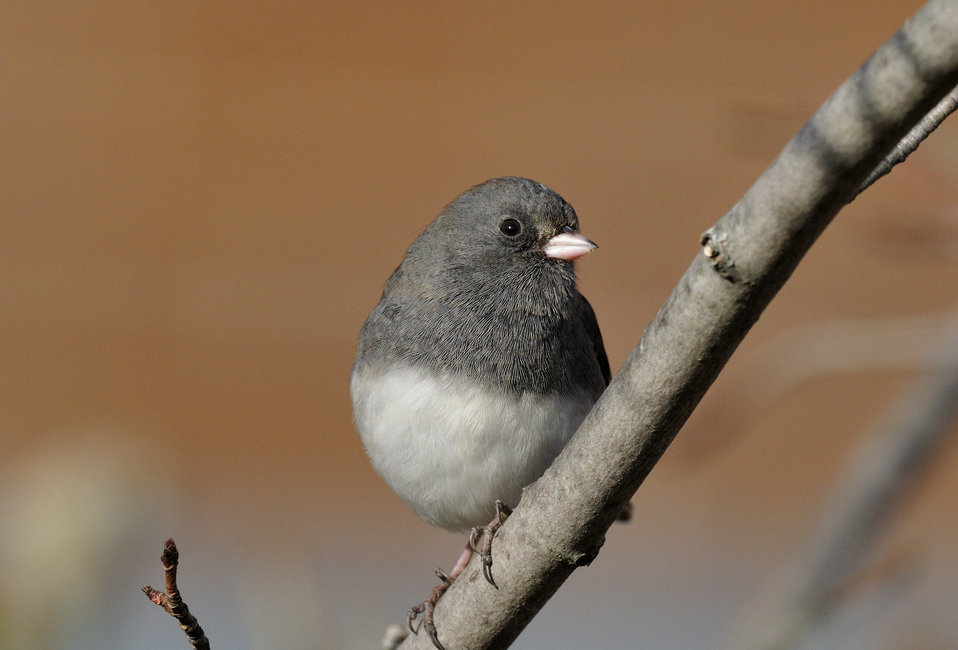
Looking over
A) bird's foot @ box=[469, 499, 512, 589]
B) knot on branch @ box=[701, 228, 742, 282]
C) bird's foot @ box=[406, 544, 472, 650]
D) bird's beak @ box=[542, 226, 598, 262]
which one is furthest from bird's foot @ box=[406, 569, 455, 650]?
knot on branch @ box=[701, 228, 742, 282]

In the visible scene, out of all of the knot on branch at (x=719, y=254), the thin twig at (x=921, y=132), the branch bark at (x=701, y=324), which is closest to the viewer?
the branch bark at (x=701, y=324)

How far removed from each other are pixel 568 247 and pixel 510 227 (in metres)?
0.13

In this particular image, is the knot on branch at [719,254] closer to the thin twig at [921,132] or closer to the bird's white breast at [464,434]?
the thin twig at [921,132]

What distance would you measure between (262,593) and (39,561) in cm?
35

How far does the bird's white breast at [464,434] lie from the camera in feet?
5.68

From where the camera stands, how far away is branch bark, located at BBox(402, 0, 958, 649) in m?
0.83

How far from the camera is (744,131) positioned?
64.7 inches

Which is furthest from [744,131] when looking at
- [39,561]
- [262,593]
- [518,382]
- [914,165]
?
[39,561]

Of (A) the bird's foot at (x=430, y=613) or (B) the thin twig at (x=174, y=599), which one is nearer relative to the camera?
(B) the thin twig at (x=174, y=599)

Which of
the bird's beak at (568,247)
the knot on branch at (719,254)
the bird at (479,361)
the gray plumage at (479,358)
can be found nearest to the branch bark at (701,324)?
the knot on branch at (719,254)

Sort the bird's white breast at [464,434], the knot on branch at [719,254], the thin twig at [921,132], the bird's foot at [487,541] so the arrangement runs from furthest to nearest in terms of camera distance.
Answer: the bird's white breast at [464,434]
the bird's foot at [487,541]
the thin twig at [921,132]
the knot on branch at [719,254]

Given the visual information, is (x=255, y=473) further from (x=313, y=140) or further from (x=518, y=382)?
(x=518, y=382)

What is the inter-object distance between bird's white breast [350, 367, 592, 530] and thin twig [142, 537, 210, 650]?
0.57 meters

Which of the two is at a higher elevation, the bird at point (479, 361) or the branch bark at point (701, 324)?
the bird at point (479, 361)
